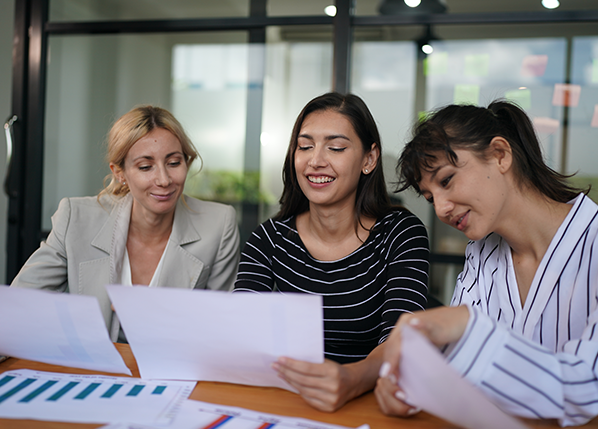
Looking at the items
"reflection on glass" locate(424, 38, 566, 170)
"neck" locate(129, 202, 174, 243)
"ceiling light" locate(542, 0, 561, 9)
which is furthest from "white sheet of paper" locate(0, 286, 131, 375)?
"ceiling light" locate(542, 0, 561, 9)

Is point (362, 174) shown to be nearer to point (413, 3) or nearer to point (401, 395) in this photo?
point (401, 395)

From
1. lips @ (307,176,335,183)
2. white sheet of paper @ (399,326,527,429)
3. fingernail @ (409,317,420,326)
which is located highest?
lips @ (307,176,335,183)

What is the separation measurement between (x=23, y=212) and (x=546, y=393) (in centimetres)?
340

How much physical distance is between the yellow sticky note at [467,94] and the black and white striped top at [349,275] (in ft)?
5.23

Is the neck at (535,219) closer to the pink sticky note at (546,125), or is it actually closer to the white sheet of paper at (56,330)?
the white sheet of paper at (56,330)

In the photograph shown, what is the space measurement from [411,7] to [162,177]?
6.26ft

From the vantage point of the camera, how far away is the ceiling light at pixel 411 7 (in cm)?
286

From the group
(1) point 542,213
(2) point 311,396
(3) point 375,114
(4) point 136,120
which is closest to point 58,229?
(4) point 136,120

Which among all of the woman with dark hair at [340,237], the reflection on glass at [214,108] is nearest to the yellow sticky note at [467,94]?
the reflection on glass at [214,108]

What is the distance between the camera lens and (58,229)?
184 cm

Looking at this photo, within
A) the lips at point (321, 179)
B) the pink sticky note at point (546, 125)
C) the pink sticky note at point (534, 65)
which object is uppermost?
the pink sticky note at point (534, 65)

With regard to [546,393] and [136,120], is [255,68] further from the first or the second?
[546,393]

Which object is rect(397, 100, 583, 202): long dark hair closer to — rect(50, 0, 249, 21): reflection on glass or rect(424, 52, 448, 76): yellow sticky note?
rect(424, 52, 448, 76): yellow sticky note

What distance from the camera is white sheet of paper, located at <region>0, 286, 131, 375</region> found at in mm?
965
